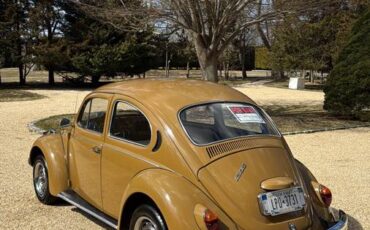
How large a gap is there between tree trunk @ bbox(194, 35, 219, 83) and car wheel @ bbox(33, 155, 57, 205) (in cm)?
957

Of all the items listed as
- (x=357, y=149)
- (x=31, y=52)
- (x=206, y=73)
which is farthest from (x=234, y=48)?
(x=357, y=149)

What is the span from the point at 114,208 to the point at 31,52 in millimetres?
27551

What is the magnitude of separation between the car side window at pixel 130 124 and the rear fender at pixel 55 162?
3.62 feet

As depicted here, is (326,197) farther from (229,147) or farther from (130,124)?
(130,124)

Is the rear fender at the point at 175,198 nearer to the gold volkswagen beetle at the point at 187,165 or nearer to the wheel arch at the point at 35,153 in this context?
the gold volkswagen beetle at the point at 187,165

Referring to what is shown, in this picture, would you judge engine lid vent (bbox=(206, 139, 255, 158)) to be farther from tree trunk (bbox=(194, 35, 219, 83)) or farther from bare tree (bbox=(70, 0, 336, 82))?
tree trunk (bbox=(194, 35, 219, 83))

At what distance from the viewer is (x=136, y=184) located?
4.05m

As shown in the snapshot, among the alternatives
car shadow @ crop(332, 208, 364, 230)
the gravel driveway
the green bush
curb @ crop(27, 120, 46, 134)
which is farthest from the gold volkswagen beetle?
the green bush

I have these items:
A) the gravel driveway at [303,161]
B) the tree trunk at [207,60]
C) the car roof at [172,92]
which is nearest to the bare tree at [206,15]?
the tree trunk at [207,60]

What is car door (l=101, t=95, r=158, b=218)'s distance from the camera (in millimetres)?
4278

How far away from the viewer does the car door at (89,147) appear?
4879 millimetres

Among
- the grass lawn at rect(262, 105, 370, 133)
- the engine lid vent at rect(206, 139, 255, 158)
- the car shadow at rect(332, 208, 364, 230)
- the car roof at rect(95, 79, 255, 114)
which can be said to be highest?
the car roof at rect(95, 79, 255, 114)

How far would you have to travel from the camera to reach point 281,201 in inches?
151

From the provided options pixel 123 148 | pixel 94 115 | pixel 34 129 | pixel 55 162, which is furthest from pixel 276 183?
pixel 34 129
